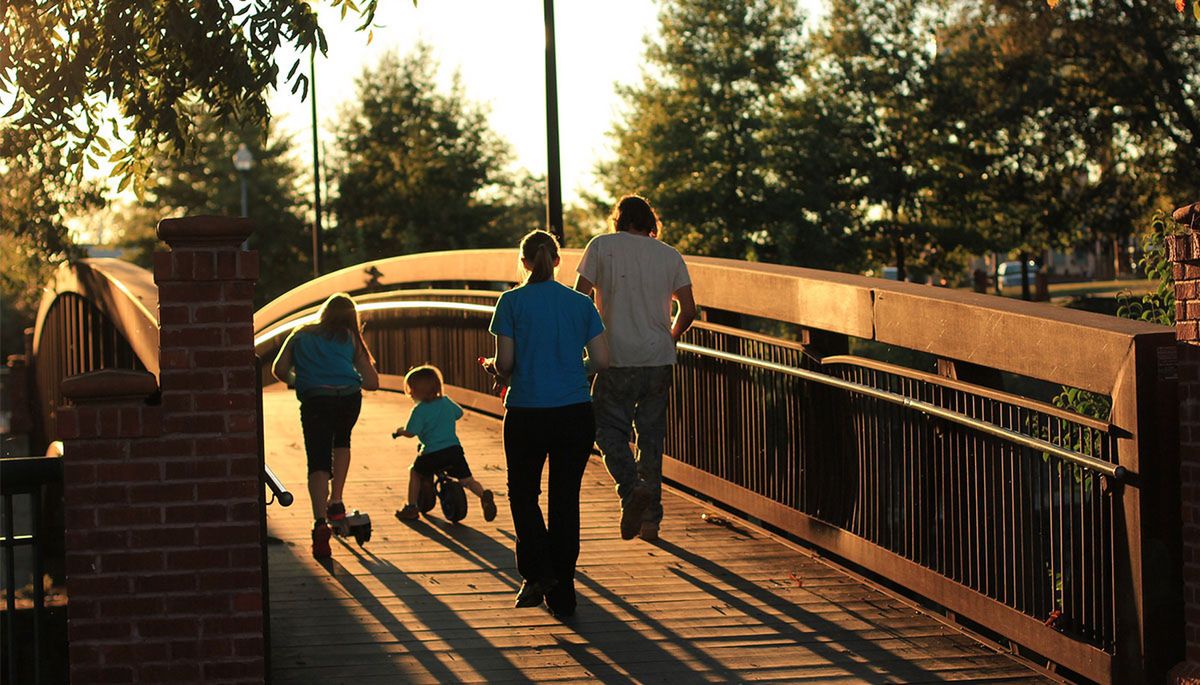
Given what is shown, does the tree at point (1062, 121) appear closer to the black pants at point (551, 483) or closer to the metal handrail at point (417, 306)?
the metal handrail at point (417, 306)

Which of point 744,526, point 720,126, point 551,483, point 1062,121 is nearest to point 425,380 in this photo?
point 744,526

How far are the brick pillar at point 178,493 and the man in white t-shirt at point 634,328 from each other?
281 cm

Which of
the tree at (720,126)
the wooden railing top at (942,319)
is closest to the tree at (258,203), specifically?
the tree at (720,126)

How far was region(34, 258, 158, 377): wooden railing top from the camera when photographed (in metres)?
8.50

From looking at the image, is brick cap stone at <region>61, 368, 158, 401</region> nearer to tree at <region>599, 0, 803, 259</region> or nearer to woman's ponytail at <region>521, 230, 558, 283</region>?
woman's ponytail at <region>521, 230, 558, 283</region>

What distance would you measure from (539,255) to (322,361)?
2.04 m

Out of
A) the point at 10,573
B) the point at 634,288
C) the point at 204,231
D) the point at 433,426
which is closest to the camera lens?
the point at 10,573

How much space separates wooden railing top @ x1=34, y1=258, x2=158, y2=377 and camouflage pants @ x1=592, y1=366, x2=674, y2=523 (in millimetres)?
2168

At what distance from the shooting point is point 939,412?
6.67 m

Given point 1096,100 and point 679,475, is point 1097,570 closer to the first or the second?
point 679,475

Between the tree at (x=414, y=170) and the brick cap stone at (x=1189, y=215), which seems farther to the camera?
the tree at (x=414, y=170)

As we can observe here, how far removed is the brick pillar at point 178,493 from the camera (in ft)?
17.6

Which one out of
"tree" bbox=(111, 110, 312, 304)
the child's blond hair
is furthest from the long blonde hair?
"tree" bbox=(111, 110, 312, 304)

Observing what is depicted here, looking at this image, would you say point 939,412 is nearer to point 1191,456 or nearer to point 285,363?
point 1191,456
